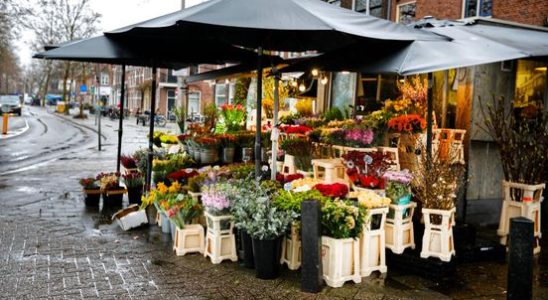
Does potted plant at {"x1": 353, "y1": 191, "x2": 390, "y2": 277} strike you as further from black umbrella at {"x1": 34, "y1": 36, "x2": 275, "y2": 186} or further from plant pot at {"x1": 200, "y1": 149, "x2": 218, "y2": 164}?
plant pot at {"x1": 200, "y1": 149, "x2": 218, "y2": 164}

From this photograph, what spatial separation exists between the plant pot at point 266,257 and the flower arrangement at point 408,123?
9.87ft

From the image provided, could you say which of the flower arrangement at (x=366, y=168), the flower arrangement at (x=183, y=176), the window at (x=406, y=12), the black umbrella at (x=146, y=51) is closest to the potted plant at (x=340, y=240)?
the flower arrangement at (x=366, y=168)

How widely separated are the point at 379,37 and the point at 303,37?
5.51ft

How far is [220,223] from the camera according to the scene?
5863 mm

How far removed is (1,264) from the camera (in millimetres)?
5512

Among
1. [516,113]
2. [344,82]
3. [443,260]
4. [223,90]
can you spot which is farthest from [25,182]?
[223,90]

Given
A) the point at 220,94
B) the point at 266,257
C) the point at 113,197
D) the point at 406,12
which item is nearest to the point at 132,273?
the point at 266,257

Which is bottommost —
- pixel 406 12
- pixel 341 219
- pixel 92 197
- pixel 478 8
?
pixel 92 197

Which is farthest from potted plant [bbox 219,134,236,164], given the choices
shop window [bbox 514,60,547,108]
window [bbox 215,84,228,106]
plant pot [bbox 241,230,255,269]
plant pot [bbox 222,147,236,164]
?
window [bbox 215,84,228,106]

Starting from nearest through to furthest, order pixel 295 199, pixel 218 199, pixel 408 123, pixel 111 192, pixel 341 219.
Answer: pixel 341 219 → pixel 295 199 → pixel 218 199 → pixel 408 123 → pixel 111 192

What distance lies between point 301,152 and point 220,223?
2.09 metres

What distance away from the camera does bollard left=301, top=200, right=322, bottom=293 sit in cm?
489

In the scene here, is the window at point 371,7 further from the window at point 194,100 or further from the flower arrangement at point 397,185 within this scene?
Answer: the window at point 194,100

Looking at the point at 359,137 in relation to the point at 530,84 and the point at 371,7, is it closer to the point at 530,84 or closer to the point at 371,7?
the point at 530,84
